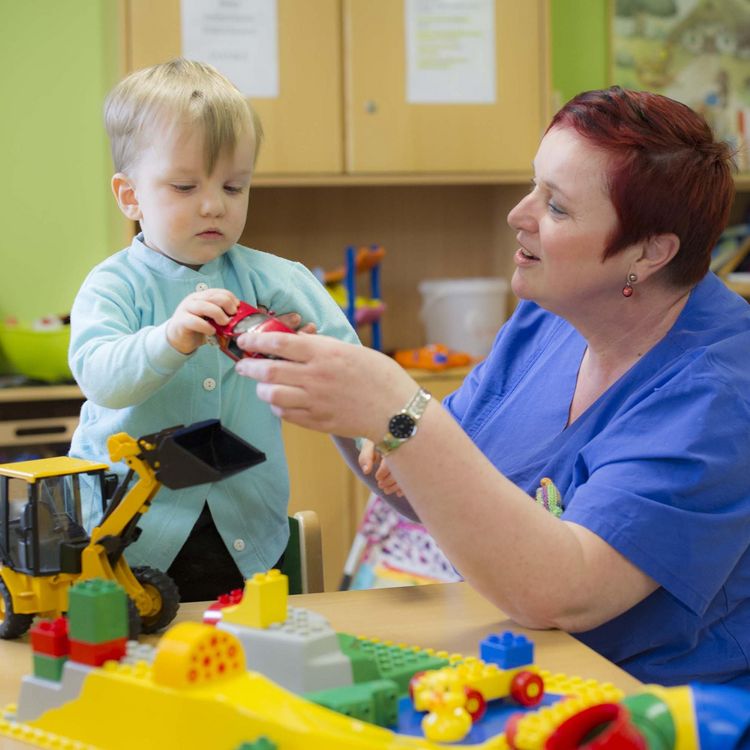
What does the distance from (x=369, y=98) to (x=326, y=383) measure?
7.30 feet

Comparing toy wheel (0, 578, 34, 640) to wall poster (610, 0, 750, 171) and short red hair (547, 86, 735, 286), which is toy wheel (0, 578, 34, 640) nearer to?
short red hair (547, 86, 735, 286)

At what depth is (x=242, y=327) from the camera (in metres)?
1.10

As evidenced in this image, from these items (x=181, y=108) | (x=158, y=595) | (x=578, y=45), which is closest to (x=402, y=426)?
(x=158, y=595)

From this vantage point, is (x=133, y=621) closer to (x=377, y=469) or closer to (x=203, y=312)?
(x=203, y=312)

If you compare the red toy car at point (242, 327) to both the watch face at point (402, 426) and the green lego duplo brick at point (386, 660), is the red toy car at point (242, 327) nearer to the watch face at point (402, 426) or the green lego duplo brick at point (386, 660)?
the watch face at point (402, 426)

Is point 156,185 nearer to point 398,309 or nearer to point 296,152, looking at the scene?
point 296,152

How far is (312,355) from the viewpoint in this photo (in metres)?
1.05

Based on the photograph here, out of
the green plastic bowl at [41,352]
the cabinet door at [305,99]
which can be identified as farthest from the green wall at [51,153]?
the cabinet door at [305,99]

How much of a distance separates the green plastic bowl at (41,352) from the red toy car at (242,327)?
6.31 feet

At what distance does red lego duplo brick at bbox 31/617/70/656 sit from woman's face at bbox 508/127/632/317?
0.77 m

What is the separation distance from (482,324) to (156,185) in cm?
212

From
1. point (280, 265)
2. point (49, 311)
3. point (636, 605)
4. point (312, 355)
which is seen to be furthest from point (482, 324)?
point (312, 355)

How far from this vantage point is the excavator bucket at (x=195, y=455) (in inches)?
40.9

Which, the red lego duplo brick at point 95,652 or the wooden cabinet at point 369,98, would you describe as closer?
the red lego duplo brick at point 95,652
